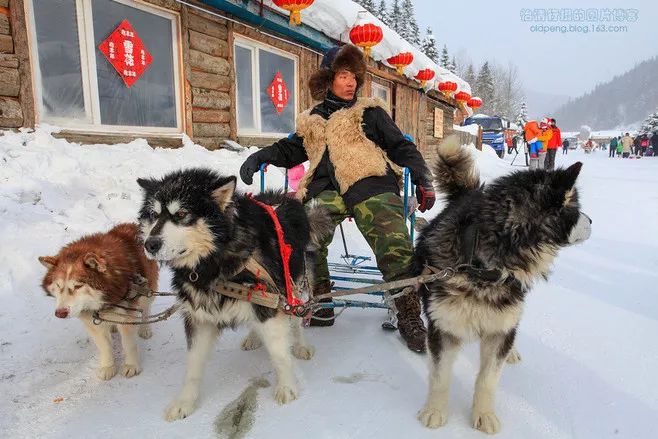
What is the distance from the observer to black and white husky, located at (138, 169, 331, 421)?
186 cm

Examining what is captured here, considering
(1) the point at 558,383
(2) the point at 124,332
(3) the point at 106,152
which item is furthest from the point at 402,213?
(3) the point at 106,152

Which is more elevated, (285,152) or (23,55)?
(23,55)

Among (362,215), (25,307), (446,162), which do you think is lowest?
(25,307)

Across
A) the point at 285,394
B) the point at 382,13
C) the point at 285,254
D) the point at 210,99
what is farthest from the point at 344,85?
the point at 382,13

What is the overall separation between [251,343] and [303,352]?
1.24 ft

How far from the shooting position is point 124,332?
236 centimetres

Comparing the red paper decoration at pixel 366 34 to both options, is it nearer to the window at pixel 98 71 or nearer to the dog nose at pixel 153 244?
the window at pixel 98 71

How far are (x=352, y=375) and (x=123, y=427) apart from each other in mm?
1222

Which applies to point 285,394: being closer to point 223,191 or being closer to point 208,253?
point 208,253

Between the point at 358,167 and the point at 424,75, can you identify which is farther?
the point at 424,75

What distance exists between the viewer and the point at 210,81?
647cm

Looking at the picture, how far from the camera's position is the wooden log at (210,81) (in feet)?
20.5

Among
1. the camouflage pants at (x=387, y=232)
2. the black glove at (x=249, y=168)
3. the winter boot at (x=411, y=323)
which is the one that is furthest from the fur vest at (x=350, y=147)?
the winter boot at (x=411, y=323)

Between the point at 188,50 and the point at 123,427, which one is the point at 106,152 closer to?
the point at 188,50
